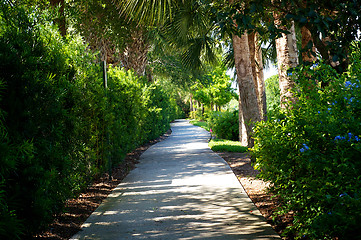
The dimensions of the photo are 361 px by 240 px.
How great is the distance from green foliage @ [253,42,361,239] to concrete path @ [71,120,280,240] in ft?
3.29

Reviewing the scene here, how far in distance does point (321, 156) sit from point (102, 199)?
465 cm

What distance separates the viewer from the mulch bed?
15.4 ft

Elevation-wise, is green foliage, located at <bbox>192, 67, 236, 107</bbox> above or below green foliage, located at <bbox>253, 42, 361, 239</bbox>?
above

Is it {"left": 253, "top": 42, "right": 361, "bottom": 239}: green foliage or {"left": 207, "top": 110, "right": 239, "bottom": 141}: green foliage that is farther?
{"left": 207, "top": 110, "right": 239, "bottom": 141}: green foliage

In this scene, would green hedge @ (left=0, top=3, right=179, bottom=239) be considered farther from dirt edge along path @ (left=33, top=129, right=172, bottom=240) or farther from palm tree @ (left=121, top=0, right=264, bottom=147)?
palm tree @ (left=121, top=0, right=264, bottom=147)

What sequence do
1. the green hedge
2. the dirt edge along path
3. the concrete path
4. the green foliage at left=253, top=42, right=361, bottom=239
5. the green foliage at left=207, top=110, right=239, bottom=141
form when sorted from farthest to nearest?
the green foliage at left=207, top=110, right=239, bottom=141 → the dirt edge along path → the concrete path → the green hedge → the green foliage at left=253, top=42, right=361, bottom=239

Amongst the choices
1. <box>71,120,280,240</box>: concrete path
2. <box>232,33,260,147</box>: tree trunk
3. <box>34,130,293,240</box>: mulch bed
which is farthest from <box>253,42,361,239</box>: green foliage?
<box>232,33,260,147</box>: tree trunk

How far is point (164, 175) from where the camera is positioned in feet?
27.9

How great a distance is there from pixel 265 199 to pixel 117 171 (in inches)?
184

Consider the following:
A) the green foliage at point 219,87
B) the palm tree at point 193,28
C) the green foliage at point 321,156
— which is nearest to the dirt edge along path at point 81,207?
the green foliage at point 321,156

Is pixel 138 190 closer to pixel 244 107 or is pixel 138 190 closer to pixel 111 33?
pixel 244 107

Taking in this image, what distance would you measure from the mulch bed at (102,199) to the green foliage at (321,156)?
0.49 m

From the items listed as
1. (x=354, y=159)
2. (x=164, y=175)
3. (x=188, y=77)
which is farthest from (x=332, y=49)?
(x=188, y=77)

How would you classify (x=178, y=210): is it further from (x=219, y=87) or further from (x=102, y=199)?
(x=219, y=87)
